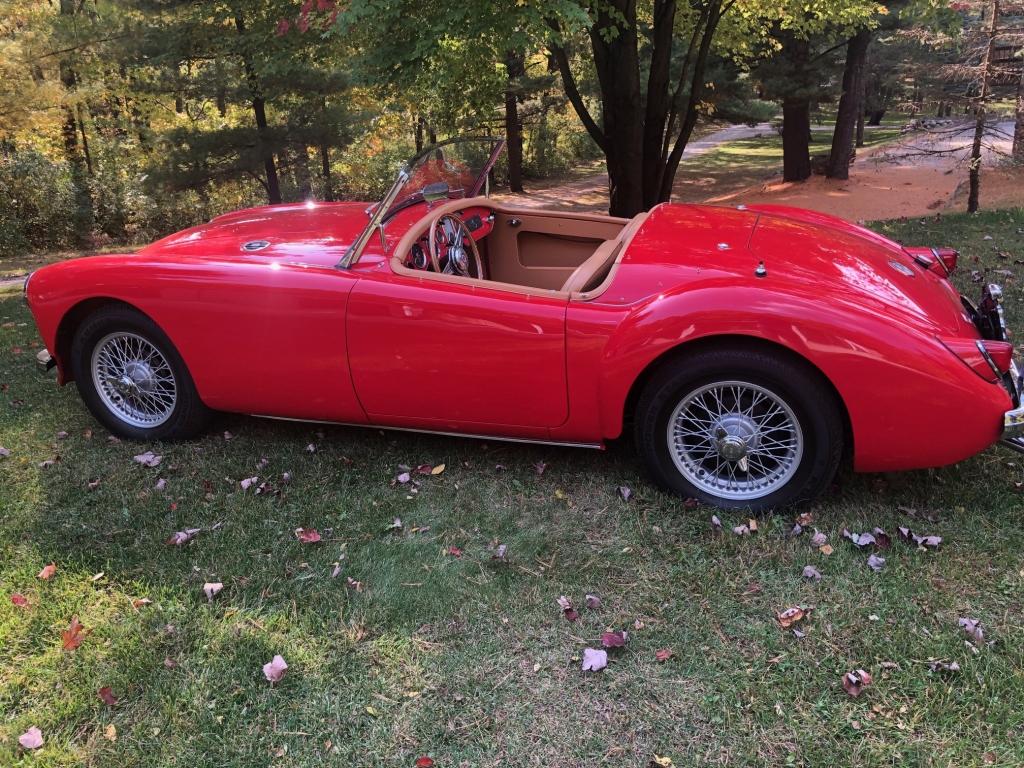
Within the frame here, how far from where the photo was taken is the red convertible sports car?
9.37 feet

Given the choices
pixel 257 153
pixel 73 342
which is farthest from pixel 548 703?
pixel 257 153

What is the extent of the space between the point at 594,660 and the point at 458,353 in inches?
56.6

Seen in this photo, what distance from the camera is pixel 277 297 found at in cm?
350

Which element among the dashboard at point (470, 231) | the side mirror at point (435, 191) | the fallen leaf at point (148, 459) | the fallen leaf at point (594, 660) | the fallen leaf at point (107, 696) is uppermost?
the side mirror at point (435, 191)

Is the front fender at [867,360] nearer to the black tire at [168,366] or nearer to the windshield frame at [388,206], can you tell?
the windshield frame at [388,206]

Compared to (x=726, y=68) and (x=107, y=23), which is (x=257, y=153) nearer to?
(x=107, y=23)

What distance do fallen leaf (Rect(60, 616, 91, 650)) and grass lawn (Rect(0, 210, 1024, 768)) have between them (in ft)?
0.11

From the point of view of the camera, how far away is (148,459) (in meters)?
3.85

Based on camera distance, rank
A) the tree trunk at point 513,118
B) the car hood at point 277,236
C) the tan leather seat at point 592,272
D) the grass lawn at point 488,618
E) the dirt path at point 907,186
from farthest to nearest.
→ the tree trunk at point 513,118
the dirt path at point 907,186
the car hood at point 277,236
the tan leather seat at point 592,272
the grass lawn at point 488,618

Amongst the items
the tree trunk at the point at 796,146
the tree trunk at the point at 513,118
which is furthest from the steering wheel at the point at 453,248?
the tree trunk at the point at 796,146

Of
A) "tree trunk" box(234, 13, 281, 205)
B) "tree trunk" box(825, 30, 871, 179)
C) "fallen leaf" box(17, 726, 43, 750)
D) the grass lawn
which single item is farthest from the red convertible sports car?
"tree trunk" box(825, 30, 871, 179)

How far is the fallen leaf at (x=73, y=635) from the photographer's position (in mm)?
2625

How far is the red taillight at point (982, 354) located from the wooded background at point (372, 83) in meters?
3.53

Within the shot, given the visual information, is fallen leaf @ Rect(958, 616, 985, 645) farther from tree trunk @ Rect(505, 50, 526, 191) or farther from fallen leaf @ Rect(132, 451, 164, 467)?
tree trunk @ Rect(505, 50, 526, 191)
